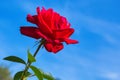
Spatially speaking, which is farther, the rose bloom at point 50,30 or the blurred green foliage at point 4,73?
the blurred green foliage at point 4,73

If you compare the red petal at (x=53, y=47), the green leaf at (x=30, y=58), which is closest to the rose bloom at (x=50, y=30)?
the red petal at (x=53, y=47)

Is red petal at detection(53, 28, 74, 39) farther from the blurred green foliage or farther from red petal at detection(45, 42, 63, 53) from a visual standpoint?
the blurred green foliage

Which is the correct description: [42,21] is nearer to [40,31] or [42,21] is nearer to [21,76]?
[40,31]

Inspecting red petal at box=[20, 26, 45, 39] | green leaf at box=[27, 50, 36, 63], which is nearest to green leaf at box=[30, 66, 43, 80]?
green leaf at box=[27, 50, 36, 63]

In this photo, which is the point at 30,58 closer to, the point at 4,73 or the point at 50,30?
the point at 50,30

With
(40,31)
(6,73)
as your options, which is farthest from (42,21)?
(6,73)

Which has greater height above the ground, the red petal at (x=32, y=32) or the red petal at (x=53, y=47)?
the red petal at (x=32, y=32)

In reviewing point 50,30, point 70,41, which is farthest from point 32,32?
point 70,41

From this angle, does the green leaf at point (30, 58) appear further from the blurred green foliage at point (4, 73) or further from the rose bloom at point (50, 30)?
the blurred green foliage at point (4, 73)
